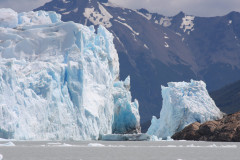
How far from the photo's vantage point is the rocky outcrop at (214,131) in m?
81.0

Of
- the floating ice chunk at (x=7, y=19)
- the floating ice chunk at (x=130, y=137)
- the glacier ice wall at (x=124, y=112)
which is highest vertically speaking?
the floating ice chunk at (x=7, y=19)

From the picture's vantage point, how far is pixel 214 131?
272 feet

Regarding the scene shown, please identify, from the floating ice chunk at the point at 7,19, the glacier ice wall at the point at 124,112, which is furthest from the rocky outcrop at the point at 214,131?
the floating ice chunk at the point at 7,19

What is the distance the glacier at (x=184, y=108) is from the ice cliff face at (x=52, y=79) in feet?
40.4

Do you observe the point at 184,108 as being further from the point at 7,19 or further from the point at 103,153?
the point at 103,153

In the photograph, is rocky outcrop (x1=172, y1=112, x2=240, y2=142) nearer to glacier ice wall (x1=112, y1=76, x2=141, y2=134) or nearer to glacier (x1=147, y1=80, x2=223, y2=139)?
glacier (x1=147, y1=80, x2=223, y2=139)

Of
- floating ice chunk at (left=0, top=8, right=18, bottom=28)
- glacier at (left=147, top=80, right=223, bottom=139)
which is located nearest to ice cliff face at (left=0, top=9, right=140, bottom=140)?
floating ice chunk at (left=0, top=8, right=18, bottom=28)

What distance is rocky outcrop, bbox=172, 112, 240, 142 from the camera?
266ft

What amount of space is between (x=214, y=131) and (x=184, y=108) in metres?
8.42

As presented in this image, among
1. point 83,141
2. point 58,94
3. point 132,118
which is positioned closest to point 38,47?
point 58,94

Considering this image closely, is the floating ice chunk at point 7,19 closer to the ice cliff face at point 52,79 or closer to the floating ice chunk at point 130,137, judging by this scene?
the ice cliff face at point 52,79

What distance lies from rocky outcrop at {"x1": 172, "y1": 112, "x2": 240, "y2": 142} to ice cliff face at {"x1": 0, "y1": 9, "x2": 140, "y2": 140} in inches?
475

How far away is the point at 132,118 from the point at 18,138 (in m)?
31.5

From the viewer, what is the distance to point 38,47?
241ft
